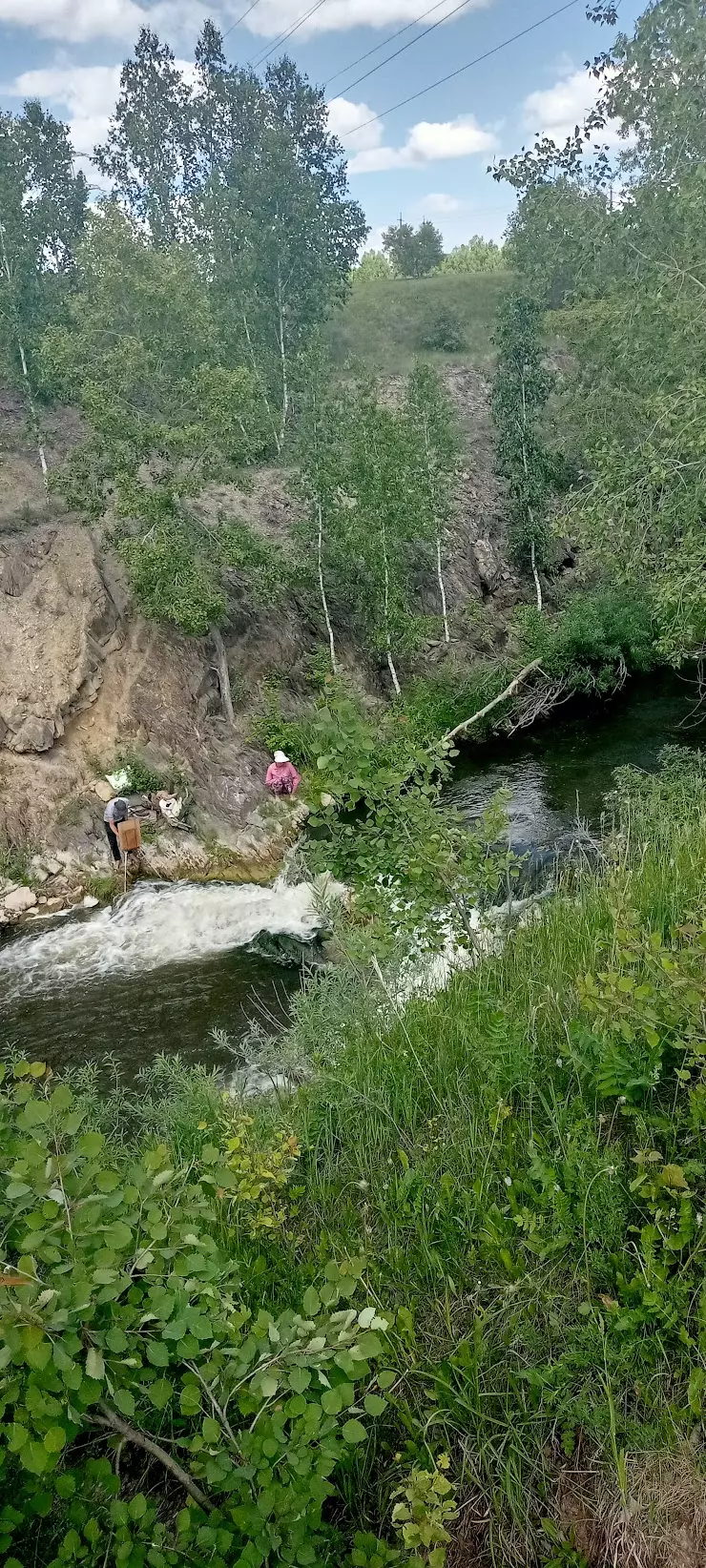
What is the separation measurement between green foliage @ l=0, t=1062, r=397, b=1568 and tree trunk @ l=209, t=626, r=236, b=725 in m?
14.5

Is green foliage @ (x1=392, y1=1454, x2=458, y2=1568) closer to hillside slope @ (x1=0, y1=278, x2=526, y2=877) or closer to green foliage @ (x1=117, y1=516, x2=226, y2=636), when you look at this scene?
hillside slope @ (x1=0, y1=278, x2=526, y2=877)

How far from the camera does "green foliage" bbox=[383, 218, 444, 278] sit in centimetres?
6650

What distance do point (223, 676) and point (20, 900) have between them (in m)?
5.66

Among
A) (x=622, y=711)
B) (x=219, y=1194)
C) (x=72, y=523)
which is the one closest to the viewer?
(x=219, y=1194)

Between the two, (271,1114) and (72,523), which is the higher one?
(72,523)

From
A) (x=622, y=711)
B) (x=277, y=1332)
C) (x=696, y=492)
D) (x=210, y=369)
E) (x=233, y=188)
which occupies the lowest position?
(x=622, y=711)

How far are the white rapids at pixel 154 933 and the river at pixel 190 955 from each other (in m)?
0.02

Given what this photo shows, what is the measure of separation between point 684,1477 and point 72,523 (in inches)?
716

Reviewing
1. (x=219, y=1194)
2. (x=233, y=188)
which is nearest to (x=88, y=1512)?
(x=219, y=1194)

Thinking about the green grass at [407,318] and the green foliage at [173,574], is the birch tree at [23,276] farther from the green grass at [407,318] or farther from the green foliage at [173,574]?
the green grass at [407,318]

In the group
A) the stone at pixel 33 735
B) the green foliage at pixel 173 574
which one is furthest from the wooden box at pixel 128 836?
the green foliage at pixel 173 574

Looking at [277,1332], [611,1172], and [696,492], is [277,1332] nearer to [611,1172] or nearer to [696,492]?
[611,1172]

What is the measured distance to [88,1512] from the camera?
7.67ft

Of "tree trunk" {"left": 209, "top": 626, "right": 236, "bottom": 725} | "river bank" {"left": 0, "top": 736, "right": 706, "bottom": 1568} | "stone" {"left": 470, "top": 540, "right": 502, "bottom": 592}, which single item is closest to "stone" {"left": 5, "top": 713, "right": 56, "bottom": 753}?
"tree trunk" {"left": 209, "top": 626, "right": 236, "bottom": 725}
